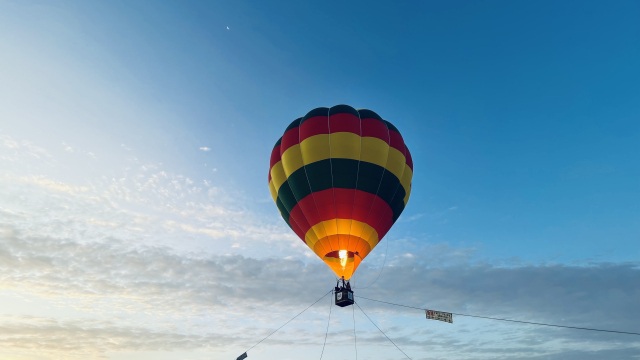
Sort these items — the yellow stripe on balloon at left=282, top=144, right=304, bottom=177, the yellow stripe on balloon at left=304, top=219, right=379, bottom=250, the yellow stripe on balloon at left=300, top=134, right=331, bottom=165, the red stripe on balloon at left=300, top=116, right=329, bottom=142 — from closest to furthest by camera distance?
the yellow stripe on balloon at left=304, top=219, right=379, bottom=250, the yellow stripe on balloon at left=300, top=134, right=331, bottom=165, the red stripe on balloon at left=300, top=116, right=329, bottom=142, the yellow stripe on balloon at left=282, top=144, right=304, bottom=177

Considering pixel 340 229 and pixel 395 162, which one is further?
pixel 395 162

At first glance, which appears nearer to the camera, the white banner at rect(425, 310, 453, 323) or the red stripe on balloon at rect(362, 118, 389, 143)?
the white banner at rect(425, 310, 453, 323)

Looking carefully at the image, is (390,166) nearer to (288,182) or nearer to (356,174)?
(356,174)

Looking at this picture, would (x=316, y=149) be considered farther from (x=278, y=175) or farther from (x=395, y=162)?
(x=395, y=162)

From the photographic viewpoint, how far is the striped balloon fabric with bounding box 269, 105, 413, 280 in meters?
21.5

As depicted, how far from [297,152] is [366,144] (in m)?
3.90

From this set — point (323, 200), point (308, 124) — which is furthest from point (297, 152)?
point (323, 200)

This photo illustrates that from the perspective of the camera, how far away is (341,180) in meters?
21.5

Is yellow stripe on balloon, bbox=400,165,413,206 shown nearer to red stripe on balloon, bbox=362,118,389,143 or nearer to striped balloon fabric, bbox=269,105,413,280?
striped balloon fabric, bbox=269,105,413,280

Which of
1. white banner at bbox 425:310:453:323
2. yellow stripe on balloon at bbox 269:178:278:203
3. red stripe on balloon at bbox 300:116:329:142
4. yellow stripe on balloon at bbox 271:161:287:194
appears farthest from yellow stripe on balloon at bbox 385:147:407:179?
white banner at bbox 425:310:453:323

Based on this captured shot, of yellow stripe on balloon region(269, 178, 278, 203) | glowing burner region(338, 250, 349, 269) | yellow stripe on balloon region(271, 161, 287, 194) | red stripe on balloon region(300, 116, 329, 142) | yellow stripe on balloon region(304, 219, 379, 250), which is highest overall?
red stripe on balloon region(300, 116, 329, 142)

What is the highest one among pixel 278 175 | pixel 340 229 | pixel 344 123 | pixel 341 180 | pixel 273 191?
pixel 344 123

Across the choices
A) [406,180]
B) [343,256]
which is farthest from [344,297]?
[406,180]

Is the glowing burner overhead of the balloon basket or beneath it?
overhead
